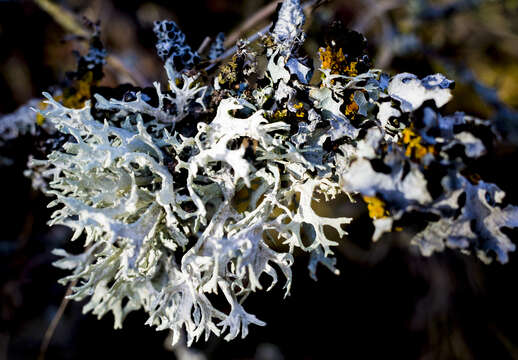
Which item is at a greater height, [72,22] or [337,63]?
[72,22]

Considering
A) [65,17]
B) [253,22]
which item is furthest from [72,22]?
[253,22]

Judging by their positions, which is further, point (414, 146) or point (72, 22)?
point (72, 22)

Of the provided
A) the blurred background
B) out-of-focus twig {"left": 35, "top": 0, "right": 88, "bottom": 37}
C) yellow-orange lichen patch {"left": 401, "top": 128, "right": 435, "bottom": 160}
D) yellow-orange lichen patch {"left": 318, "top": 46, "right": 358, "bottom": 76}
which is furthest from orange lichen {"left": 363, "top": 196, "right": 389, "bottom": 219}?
out-of-focus twig {"left": 35, "top": 0, "right": 88, "bottom": 37}

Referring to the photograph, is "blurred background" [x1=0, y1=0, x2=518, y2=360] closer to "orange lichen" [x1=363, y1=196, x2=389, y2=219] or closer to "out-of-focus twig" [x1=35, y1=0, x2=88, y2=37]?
"out-of-focus twig" [x1=35, y1=0, x2=88, y2=37]

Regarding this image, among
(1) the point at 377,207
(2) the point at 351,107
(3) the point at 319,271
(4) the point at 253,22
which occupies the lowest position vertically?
(3) the point at 319,271

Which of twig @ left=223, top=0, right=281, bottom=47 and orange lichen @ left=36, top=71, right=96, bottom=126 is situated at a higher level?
orange lichen @ left=36, top=71, right=96, bottom=126

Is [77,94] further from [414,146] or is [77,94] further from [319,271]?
[319,271]

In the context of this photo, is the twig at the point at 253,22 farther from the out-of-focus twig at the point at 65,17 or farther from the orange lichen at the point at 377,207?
the orange lichen at the point at 377,207

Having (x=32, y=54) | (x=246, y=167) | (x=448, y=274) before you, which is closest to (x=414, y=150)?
(x=246, y=167)

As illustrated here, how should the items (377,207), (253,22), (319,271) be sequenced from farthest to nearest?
(319,271) → (253,22) → (377,207)
